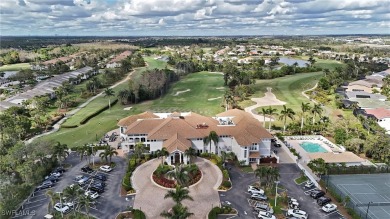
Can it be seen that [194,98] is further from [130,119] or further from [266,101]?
[130,119]

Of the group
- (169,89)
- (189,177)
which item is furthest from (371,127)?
(169,89)

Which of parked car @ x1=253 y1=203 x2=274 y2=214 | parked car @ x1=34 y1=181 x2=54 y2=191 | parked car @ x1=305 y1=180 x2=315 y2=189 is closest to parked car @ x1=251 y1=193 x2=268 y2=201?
parked car @ x1=253 y1=203 x2=274 y2=214

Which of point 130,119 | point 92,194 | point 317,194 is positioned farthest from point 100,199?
point 317,194

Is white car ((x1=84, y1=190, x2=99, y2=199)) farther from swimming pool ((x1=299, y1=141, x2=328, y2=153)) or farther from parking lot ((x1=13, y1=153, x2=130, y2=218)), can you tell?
swimming pool ((x1=299, y1=141, x2=328, y2=153))

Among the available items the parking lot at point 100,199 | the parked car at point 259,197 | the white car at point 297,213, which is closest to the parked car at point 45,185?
the parking lot at point 100,199

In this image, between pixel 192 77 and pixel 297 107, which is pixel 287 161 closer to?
pixel 297 107

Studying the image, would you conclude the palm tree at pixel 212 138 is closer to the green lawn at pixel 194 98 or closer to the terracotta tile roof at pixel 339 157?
the terracotta tile roof at pixel 339 157
